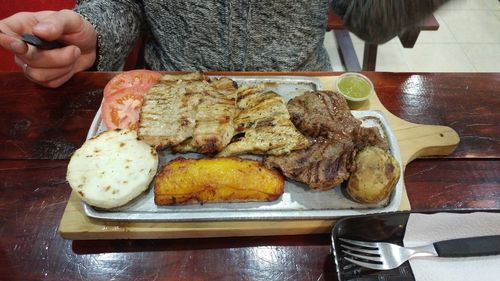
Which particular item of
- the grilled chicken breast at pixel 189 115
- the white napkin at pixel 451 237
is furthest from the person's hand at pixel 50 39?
the white napkin at pixel 451 237

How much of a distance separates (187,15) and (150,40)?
0.45m

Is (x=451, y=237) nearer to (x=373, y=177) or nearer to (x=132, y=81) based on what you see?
(x=373, y=177)

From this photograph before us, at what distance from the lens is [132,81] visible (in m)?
1.88

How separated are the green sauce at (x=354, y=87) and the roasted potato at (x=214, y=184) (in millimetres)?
705

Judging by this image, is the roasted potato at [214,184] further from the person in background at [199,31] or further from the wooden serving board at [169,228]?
the person in background at [199,31]

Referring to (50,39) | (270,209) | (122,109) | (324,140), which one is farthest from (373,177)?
(50,39)

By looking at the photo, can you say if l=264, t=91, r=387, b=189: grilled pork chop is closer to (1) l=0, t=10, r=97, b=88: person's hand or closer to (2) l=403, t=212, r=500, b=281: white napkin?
(2) l=403, t=212, r=500, b=281: white napkin

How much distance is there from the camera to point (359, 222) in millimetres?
1357

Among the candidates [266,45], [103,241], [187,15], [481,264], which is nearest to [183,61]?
[187,15]

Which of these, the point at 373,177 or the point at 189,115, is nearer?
the point at 373,177

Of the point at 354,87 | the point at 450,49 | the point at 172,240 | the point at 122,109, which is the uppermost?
the point at 122,109

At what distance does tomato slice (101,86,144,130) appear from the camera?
171cm

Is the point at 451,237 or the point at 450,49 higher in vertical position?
the point at 451,237

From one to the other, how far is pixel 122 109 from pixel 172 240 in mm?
658
